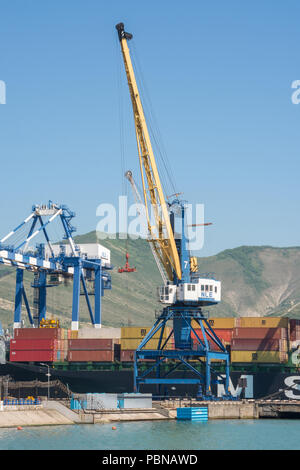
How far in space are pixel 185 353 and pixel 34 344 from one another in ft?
84.3

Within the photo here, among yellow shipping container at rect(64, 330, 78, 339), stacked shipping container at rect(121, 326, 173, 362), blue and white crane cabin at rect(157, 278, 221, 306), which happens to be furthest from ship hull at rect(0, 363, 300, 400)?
blue and white crane cabin at rect(157, 278, 221, 306)

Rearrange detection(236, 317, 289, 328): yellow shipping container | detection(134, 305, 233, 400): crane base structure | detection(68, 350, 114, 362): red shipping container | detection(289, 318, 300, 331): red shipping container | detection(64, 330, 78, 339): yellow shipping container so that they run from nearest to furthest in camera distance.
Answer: detection(134, 305, 233, 400): crane base structure, detection(236, 317, 289, 328): yellow shipping container, detection(289, 318, 300, 331): red shipping container, detection(68, 350, 114, 362): red shipping container, detection(64, 330, 78, 339): yellow shipping container

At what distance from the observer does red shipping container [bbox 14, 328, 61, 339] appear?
12344 centimetres

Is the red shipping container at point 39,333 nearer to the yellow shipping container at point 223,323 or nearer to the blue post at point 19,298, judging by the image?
the blue post at point 19,298

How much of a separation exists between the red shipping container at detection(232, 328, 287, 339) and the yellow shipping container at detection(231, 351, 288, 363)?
2.31 metres

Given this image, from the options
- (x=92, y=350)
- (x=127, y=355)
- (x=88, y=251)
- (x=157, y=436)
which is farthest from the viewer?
(x=88, y=251)

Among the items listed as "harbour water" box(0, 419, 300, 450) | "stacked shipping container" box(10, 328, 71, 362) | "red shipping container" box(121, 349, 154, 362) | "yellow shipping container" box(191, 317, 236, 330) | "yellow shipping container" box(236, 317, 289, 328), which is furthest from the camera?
"stacked shipping container" box(10, 328, 71, 362)

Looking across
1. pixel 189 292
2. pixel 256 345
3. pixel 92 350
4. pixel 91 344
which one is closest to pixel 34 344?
pixel 91 344

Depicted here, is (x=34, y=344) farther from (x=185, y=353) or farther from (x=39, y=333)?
(x=185, y=353)

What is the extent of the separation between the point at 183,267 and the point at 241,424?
2683 cm

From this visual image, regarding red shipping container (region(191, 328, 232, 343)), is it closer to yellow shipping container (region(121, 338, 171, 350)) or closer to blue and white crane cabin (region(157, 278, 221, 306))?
yellow shipping container (region(121, 338, 171, 350))

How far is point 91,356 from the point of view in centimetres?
12281

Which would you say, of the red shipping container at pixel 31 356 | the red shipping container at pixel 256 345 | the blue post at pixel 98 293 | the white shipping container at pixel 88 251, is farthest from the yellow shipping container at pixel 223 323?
the white shipping container at pixel 88 251
